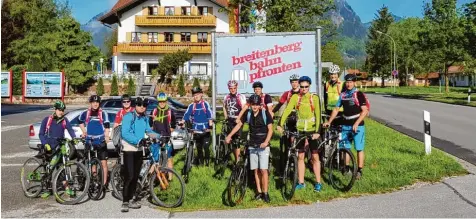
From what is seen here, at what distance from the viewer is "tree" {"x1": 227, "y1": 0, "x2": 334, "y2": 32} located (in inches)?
813

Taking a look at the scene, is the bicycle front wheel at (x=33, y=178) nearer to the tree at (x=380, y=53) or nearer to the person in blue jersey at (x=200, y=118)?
the person in blue jersey at (x=200, y=118)

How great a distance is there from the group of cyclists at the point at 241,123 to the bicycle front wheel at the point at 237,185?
20cm

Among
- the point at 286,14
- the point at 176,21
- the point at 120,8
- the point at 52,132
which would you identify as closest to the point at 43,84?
the point at 120,8

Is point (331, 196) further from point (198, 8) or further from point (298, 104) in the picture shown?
point (198, 8)

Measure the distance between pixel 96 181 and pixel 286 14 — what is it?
1470 cm

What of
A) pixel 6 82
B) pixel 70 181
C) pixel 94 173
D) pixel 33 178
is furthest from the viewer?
pixel 6 82

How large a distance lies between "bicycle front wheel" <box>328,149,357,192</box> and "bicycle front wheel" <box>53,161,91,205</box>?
3813mm

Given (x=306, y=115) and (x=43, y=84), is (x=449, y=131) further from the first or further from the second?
(x=43, y=84)

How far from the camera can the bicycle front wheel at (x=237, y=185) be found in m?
6.88

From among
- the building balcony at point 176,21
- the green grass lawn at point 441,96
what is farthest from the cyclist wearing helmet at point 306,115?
the building balcony at point 176,21

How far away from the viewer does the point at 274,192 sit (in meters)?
7.61

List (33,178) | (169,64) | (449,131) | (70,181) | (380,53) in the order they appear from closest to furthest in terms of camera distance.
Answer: (70,181) < (33,178) < (449,131) < (169,64) < (380,53)

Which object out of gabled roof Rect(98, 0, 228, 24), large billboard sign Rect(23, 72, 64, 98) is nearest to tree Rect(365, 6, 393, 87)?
gabled roof Rect(98, 0, 228, 24)

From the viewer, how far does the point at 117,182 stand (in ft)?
24.9
